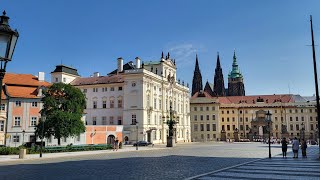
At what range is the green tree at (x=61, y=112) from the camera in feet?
142

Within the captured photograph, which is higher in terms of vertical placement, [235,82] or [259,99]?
[235,82]

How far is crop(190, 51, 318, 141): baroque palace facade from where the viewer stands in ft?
357

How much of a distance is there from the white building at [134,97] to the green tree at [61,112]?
19863 mm

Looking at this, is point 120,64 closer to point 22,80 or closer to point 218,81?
point 22,80

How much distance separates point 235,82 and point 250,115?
54.6 meters

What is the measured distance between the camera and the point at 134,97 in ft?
227

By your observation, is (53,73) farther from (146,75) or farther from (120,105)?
(146,75)

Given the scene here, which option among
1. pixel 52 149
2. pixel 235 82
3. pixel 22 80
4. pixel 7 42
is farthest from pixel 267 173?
pixel 235 82

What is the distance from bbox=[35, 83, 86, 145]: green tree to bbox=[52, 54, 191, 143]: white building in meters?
19.9

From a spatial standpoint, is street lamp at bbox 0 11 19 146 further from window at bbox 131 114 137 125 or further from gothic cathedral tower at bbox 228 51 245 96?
gothic cathedral tower at bbox 228 51 245 96

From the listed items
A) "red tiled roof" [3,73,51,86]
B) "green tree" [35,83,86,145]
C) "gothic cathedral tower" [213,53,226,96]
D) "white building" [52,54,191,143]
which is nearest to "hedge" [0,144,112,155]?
"green tree" [35,83,86,145]

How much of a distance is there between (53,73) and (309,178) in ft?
241

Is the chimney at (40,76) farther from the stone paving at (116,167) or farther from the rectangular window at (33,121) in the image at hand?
the stone paving at (116,167)

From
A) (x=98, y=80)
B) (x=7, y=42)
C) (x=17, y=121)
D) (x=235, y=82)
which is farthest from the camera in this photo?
(x=235, y=82)
